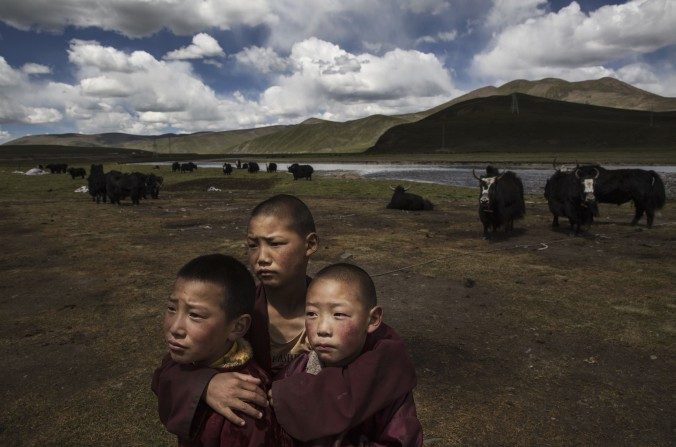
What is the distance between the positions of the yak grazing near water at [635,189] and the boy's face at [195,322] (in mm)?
12676

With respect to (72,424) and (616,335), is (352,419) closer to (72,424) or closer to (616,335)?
(72,424)

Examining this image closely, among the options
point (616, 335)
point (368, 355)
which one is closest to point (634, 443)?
point (616, 335)

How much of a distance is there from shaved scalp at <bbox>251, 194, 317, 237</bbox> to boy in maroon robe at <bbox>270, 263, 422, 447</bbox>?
20.5 inches

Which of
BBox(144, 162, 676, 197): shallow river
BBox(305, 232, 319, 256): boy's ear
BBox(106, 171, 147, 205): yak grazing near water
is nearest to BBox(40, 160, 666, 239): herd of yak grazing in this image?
BBox(305, 232, 319, 256): boy's ear

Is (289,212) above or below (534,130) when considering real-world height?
below

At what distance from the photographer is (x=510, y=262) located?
8.90 m

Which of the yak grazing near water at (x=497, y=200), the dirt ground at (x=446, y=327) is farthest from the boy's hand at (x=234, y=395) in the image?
the yak grazing near water at (x=497, y=200)

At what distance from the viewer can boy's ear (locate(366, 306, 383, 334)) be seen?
2.00 metres

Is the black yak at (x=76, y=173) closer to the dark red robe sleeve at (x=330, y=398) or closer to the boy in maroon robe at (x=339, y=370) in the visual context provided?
the boy in maroon robe at (x=339, y=370)

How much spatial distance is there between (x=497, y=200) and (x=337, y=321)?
10221 millimetres

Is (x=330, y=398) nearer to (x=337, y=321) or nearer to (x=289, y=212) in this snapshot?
(x=337, y=321)

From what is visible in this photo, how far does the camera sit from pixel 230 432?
1736 mm

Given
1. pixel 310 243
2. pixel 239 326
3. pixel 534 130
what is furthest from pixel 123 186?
pixel 534 130

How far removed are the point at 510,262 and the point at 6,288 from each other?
9399mm
